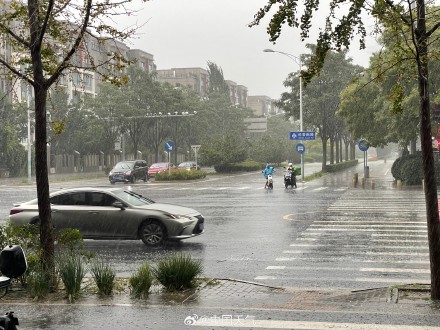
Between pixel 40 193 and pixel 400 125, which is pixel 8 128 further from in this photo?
pixel 40 193

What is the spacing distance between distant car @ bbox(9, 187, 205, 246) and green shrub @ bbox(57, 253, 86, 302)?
577 cm

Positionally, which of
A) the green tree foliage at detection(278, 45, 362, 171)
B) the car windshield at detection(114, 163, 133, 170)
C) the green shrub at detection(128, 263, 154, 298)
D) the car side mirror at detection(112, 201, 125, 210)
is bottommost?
the green shrub at detection(128, 263, 154, 298)

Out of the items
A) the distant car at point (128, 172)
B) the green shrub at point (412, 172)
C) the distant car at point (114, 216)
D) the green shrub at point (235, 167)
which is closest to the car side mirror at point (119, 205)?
the distant car at point (114, 216)

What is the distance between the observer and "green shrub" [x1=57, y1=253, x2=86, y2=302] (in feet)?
29.8

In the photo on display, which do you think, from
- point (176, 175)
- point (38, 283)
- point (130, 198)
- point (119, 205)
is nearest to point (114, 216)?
point (119, 205)

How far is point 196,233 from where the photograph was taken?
611 inches

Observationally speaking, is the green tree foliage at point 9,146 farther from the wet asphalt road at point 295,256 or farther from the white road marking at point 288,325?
the white road marking at point 288,325

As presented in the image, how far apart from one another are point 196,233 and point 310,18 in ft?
25.4

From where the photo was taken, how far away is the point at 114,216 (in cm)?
1548

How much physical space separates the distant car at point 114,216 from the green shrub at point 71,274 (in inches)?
227

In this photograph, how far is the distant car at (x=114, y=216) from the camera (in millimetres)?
15289

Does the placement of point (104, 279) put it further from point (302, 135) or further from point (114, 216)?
point (302, 135)

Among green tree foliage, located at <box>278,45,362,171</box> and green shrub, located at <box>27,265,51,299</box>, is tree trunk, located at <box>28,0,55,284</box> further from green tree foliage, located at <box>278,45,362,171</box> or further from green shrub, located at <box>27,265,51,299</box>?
green tree foliage, located at <box>278,45,362,171</box>

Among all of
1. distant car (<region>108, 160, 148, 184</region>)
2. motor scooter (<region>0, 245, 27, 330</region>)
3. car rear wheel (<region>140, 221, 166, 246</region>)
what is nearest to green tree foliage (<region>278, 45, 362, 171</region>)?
distant car (<region>108, 160, 148, 184</region>)
